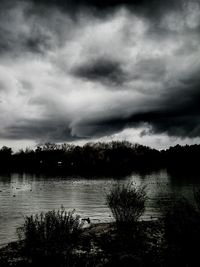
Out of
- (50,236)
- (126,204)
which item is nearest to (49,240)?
(50,236)

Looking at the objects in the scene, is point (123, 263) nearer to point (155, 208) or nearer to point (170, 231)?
point (170, 231)

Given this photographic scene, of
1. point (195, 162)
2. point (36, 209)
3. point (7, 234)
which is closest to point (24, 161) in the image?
point (195, 162)

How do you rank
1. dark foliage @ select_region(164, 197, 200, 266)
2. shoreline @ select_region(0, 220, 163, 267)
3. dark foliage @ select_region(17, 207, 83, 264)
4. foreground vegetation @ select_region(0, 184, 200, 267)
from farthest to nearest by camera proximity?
shoreline @ select_region(0, 220, 163, 267)
dark foliage @ select_region(164, 197, 200, 266)
foreground vegetation @ select_region(0, 184, 200, 267)
dark foliage @ select_region(17, 207, 83, 264)

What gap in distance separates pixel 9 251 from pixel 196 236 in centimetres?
868

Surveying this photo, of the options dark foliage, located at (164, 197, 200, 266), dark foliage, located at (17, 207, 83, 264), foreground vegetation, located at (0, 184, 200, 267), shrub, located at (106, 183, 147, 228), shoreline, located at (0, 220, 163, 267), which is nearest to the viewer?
dark foliage, located at (17, 207, 83, 264)

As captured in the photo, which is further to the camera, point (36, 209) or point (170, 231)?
point (36, 209)

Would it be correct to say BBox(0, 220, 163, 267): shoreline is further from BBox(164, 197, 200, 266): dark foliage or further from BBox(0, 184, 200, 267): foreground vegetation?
BBox(164, 197, 200, 266): dark foliage

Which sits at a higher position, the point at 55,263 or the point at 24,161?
the point at 24,161

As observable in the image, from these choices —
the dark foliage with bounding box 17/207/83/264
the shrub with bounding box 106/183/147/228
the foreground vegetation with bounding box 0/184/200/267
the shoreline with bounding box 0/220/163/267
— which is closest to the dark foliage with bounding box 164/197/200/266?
the foreground vegetation with bounding box 0/184/200/267

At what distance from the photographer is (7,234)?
2150cm

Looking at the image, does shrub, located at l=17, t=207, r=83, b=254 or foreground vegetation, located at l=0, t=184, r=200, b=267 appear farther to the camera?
foreground vegetation, located at l=0, t=184, r=200, b=267

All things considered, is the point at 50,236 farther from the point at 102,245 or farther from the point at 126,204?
the point at 126,204

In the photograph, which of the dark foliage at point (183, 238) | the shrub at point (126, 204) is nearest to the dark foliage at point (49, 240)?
the dark foliage at point (183, 238)

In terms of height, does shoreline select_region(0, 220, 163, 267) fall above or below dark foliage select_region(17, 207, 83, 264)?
below
